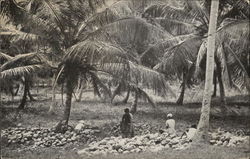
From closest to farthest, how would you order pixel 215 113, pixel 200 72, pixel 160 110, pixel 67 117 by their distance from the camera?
pixel 67 117, pixel 160 110, pixel 215 113, pixel 200 72

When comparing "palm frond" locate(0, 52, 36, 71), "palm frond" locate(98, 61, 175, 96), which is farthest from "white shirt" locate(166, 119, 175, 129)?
"palm frond" locate(0, 52, 36, 71)

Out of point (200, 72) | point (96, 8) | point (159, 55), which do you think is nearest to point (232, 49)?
point (200, 72)

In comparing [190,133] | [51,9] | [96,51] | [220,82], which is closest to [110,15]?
[96,51]

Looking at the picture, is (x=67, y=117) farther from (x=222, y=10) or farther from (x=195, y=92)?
(x=222, y=10)

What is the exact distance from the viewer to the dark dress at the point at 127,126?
1201 centimetres

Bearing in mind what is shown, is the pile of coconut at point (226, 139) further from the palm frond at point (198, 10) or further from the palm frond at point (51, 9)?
the palm frond at point (51, 9)

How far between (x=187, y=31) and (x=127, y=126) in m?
4.79

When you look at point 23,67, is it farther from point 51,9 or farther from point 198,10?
point 198,10

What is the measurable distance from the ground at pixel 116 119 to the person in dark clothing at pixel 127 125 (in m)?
0.30

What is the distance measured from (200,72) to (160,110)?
9.74ft

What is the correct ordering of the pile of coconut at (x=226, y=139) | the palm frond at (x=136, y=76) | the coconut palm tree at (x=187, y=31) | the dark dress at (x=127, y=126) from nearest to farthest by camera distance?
the pile of coconut at (x=226, y=139)
the palm frond at (x=136, y=76)
the dark dress at (x=127, y=126)
the coconut palm tree at (x=187, y=31)

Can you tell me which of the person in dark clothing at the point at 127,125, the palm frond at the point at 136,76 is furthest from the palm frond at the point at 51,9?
the person in dark clothing at the point at 127,125

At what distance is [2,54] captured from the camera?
11.9m

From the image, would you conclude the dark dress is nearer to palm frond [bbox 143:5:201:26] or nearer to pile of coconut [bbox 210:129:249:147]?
pile of coconut [bbox 210:129:249:147]
